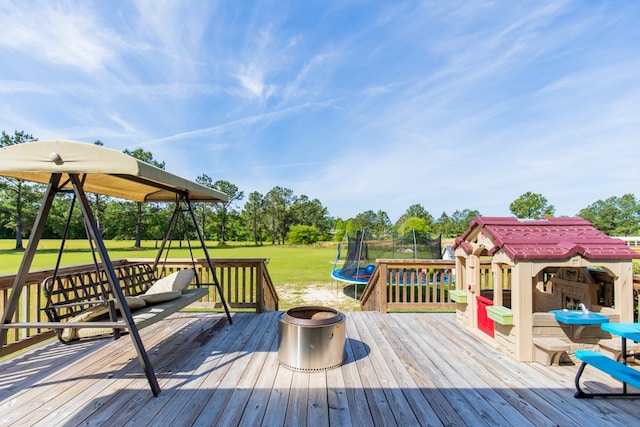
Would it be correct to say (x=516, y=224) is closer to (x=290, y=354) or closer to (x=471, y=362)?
(x=471, y=362)

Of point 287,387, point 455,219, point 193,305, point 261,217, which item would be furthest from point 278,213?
point 455,219

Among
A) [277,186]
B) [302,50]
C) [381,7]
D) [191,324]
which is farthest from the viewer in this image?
[277,186]

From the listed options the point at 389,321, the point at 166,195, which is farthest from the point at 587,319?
the point at 166,195

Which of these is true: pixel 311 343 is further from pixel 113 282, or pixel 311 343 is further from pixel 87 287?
pixel 87 287

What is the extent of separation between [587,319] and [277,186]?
131 ft

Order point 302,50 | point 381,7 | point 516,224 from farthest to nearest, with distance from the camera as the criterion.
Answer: point 302,50 → point 381,7 → point 516,224

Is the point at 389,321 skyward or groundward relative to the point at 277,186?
groundward

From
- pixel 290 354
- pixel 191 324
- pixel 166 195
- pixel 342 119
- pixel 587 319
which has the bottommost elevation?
pixel 191 324

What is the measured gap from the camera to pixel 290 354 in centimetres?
250

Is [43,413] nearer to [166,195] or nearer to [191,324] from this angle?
[191,324]

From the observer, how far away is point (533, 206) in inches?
1496

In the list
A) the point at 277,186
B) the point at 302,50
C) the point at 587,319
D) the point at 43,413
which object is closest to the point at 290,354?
the point at 43,413

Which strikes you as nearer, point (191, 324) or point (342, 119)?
point (191, 324)

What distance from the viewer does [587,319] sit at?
2.55m
